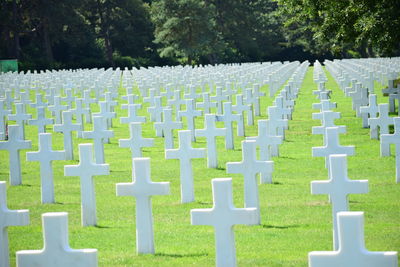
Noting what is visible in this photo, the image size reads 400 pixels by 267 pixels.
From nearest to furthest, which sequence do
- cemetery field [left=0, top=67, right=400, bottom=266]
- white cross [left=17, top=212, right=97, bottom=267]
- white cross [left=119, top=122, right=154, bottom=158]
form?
white cross [left=17, top=212, right=97, bottom=267] → cemetery field [left=0, top=67, right=400, bottom=266] → white cross [left=119, top=122, right=154, bottom=158]

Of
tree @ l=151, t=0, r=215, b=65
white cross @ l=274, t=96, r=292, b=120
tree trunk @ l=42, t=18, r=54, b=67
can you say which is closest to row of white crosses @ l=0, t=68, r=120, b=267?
white cross @ l=274, t=96, r=292, b=120

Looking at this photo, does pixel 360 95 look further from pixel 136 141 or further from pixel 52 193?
pixel 52 193

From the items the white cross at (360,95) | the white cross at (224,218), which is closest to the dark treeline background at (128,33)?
the white cross at (360,95)

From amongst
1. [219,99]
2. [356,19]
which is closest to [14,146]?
[356,19]

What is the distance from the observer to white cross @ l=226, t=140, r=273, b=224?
1016 centimetres

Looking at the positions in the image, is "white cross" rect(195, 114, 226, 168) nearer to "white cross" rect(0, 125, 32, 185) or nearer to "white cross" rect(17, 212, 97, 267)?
"white cross" rect(0, 125, 32, 185)

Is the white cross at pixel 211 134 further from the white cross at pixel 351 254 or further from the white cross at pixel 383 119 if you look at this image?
the white cross at pixel 351 254

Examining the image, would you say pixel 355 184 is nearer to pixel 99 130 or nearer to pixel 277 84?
pixel 99 130

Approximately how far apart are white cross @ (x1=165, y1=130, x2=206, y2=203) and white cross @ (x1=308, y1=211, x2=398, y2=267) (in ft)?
20.1

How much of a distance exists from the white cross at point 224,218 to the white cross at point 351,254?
159cm

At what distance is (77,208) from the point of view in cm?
1220

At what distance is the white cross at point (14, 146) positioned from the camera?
45.4 ft

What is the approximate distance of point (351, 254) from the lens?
5.49 metres

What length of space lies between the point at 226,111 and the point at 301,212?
7.39 meters
